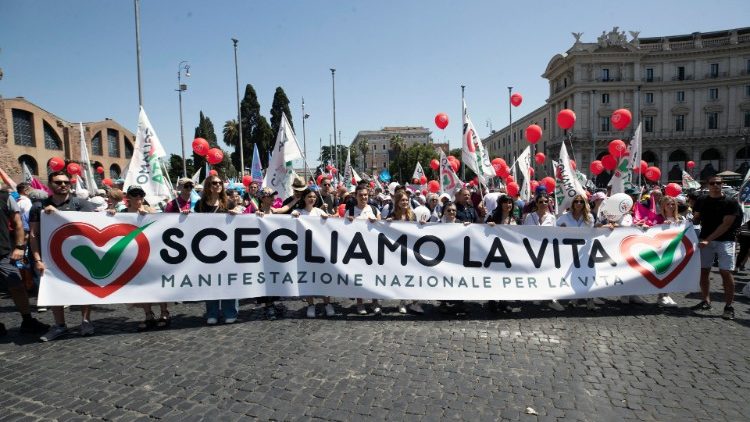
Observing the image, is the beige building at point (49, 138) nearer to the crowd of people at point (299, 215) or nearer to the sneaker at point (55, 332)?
the crowd of people at point (299, 215)

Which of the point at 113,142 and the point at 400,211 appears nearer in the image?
the point at 400,211

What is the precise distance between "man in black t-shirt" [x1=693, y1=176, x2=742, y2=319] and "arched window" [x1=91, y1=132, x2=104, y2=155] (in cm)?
6977

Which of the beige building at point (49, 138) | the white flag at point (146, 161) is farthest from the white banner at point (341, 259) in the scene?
the beige building at point (49, 138)

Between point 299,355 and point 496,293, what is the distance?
275cm

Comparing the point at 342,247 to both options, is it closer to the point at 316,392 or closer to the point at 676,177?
the point at 316,392

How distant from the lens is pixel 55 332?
16.5 ft

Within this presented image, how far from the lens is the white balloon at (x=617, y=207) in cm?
655

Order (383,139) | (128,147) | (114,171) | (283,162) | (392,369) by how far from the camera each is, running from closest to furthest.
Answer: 1. (392,369)
2. (283,162)
3. (114,171)
4. (128,147)
5. (383,139)

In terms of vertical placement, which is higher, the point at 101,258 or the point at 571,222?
the point at 571,222

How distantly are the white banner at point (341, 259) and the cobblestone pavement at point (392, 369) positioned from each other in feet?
1.41

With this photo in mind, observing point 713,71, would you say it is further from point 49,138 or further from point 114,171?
point 49,138

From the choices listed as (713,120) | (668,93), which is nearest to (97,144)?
(668,93)

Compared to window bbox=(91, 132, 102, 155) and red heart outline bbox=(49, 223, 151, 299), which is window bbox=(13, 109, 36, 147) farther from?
red heart outline bbox=(49, 223, 151, 299)

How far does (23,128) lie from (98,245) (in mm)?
58316
